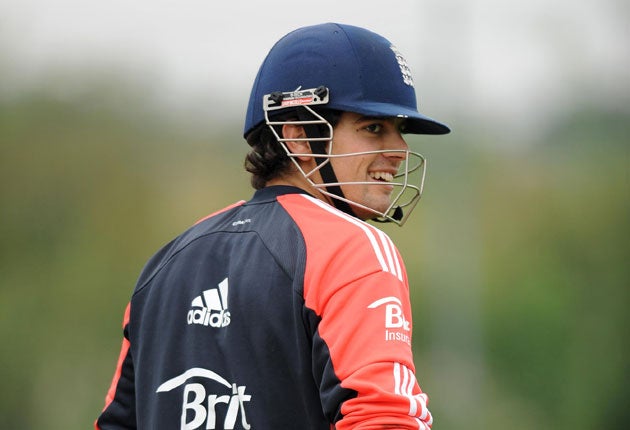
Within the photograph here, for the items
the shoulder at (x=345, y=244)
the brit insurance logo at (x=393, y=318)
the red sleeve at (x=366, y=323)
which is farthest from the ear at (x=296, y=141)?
the brit insurance logo at (x=393, y=318)

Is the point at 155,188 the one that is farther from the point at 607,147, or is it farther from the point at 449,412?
the point at 607,147

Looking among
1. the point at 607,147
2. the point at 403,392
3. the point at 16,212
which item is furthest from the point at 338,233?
the point at 607,147

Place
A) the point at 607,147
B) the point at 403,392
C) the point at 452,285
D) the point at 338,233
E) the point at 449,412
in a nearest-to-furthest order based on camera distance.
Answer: the point at 403,392 → the point at 338,233 → the point at 449,412 → the point at 452,285 → the point at 607,147

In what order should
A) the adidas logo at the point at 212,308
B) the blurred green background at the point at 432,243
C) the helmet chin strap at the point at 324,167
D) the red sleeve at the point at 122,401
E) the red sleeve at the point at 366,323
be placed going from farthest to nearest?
the blurred green background at the point at 432,243
the red sleeve at the point at 122,401
the helmet chin strap at the point at 324,167
the adidas logo at the point at 212,308
the red sleeve at the point at 366,323

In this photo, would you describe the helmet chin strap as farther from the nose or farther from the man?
the nose

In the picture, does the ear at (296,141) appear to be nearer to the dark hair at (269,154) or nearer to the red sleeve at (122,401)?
the dark hair at (269,154)

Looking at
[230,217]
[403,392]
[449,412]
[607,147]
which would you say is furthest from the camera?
[607,147]

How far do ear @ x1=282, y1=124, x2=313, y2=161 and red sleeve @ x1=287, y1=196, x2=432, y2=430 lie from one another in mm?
414

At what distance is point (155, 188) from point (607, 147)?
622 cm

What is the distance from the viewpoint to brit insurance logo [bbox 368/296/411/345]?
6.98ft

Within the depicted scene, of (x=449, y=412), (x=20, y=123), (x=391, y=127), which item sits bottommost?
(x=449, y=412)

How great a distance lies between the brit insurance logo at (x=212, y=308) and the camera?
2316 millimetres

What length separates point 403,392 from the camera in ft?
6.81

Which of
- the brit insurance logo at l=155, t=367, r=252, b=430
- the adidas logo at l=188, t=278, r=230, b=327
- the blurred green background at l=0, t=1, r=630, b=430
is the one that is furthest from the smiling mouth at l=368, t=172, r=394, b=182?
the blurred green background at l=0, t=1, r=630, b=430
